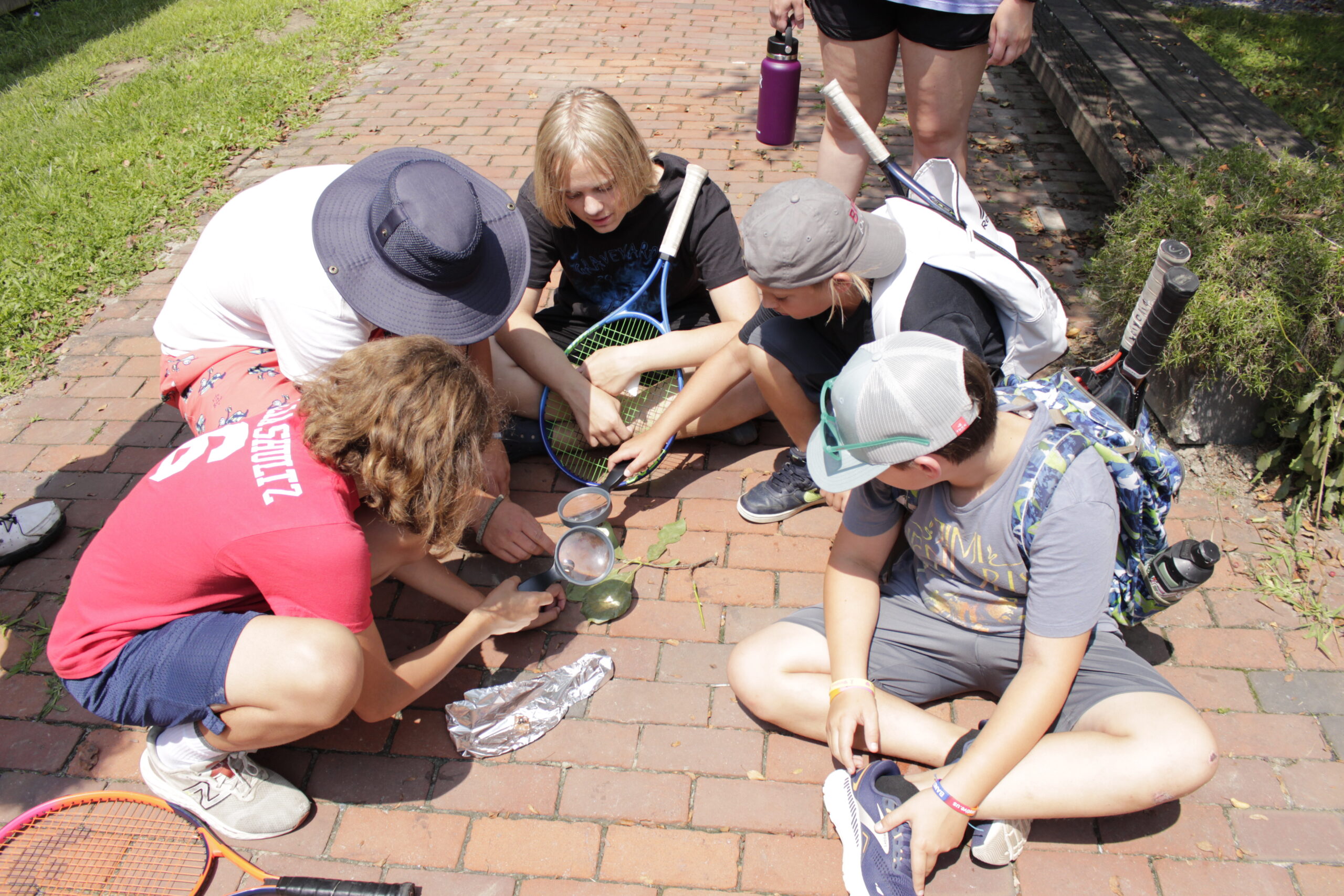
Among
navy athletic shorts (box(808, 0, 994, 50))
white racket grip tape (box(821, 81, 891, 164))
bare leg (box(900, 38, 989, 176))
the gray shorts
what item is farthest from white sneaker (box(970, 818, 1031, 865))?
navy athletic shorts (box(808, 0, 994, 50))

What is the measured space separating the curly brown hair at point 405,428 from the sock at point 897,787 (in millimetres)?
1304

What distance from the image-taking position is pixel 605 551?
3021 mm

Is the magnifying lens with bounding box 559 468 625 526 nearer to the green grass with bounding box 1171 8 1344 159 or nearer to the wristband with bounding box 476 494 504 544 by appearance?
the wristband with bounding box 476 494 504 544

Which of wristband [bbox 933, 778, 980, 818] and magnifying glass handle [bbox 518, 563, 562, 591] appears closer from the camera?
wristband [bbox 933, 778, 980, 818]

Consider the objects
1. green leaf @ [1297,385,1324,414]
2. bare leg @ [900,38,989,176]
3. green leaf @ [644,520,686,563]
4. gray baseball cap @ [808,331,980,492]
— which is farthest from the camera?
bare leg @ [900,38,989,176]

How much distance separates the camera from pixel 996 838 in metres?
2.22

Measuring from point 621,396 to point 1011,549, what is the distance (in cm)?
166

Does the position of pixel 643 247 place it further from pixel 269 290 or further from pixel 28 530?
pixel 28 530

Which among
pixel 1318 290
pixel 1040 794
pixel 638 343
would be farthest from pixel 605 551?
pixel 1318 290

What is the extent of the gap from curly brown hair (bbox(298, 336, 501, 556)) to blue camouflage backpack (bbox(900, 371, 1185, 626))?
1.23 meters

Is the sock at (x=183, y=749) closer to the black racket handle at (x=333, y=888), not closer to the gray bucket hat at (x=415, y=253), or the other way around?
the black racket handle at (x=333, y=888)

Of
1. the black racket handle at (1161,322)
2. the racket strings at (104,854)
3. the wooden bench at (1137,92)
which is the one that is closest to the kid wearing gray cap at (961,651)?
the black racket handle at (1161,322)

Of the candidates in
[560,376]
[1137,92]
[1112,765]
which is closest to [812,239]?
[560,376]

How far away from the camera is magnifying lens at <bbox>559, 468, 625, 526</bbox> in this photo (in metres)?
3.03
